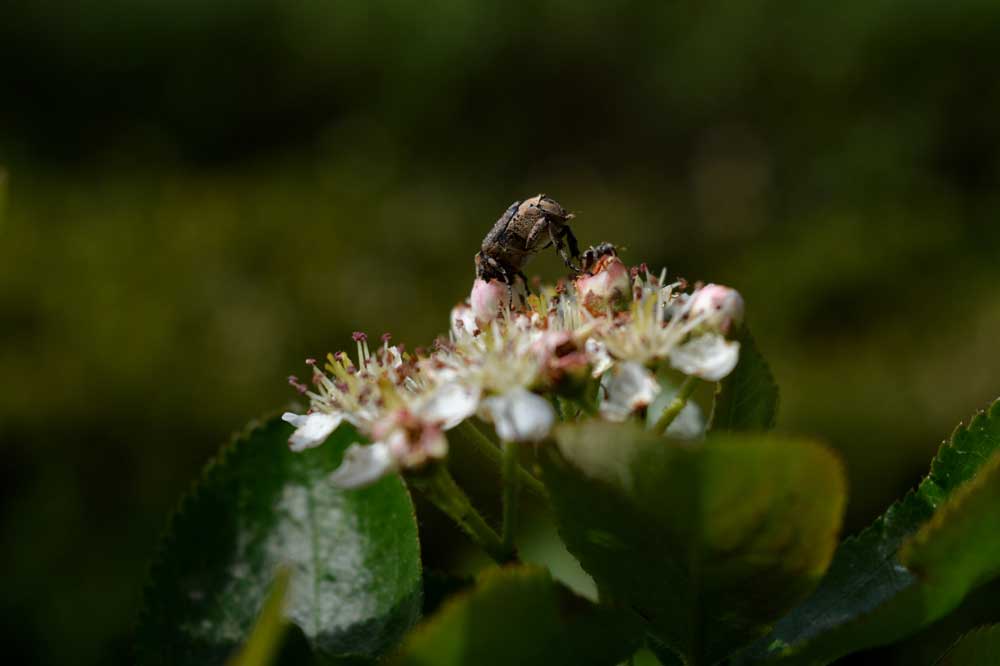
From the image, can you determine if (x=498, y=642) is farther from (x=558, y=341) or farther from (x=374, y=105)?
(x=374, y=105)

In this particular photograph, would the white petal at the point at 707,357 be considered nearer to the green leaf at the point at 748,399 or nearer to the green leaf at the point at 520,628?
the green leaf at the point at 748,399

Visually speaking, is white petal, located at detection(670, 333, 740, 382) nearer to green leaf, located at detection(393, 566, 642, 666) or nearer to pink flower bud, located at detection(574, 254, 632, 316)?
pink flower bud, located at detection(574, 254, 632, 316)

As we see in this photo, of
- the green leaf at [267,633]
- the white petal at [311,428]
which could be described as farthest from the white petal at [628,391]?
the green leaf at [267,633]

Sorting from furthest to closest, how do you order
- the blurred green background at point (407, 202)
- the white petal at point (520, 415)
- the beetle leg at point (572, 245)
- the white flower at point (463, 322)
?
the blurred green background at point (407, 202) → the beetle leg at point (572, 245) → the white flower at point (463, 322) → the white petal at point (520, 415)

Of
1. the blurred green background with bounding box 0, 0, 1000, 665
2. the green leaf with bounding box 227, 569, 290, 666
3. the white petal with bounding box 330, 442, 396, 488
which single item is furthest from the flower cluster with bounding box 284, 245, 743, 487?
the blurred green background with bounding box 0, 0, 1000, 665

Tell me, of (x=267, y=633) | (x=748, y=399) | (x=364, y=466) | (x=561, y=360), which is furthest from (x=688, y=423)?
(x=267, y=633)

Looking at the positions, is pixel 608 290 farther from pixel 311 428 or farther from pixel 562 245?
pixel 311 428
